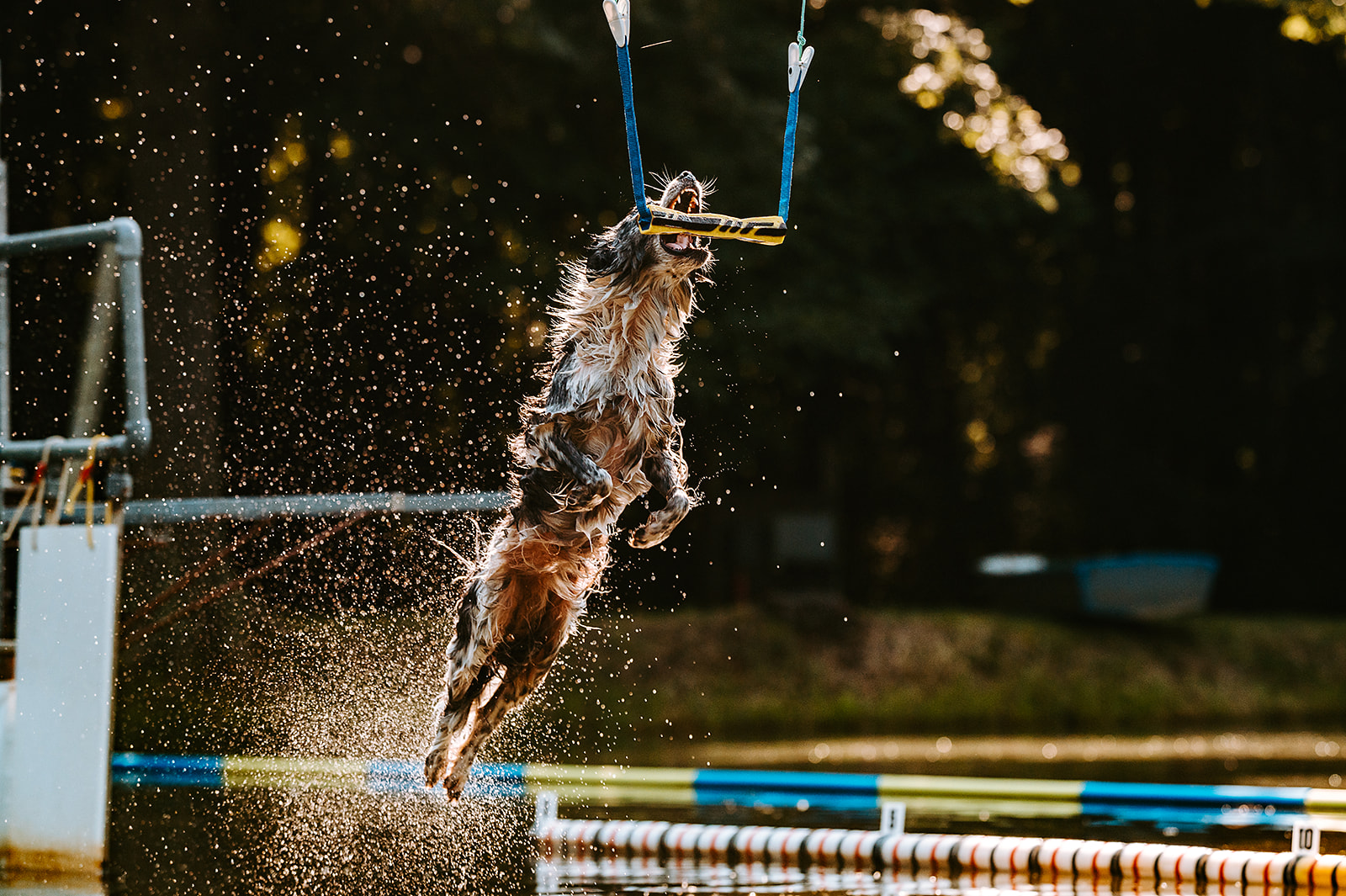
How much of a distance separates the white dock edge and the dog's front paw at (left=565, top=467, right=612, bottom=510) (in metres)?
3.79

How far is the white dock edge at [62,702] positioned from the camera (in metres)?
8.02

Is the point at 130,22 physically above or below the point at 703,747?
above

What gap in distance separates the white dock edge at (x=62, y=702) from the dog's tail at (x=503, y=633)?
120 inches

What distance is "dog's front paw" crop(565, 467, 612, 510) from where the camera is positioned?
16.7 feet

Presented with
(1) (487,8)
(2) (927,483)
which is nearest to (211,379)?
(1) (487,8)

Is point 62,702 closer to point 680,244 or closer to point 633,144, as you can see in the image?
point 680,244

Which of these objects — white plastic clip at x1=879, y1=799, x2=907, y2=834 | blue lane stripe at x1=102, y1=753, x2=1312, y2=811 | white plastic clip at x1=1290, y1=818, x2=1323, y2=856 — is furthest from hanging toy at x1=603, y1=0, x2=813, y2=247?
white plastic clip at x1=1290, y1=818, x2=1323, y2=856

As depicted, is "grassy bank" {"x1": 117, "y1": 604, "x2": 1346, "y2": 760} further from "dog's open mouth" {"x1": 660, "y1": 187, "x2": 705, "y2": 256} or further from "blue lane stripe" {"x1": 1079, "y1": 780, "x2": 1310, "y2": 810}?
"dog's open mouth" {"x1": 660, "y1": 187, "x2": 705, "y2": 256}

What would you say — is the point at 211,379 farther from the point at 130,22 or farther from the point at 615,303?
the point at 615,303

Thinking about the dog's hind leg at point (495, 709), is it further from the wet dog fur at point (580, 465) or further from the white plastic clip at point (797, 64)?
the white plastic clip at point (797, 64)

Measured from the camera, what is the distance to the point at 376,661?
8.41 metres

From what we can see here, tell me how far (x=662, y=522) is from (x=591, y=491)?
0.29 m

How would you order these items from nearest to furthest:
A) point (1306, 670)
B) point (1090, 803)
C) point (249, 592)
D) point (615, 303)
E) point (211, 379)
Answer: point (615, 303)
point (1090, 803)
point (249, 592)
point (211, 379)
point (1306, 670)

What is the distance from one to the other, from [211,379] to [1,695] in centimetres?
668
